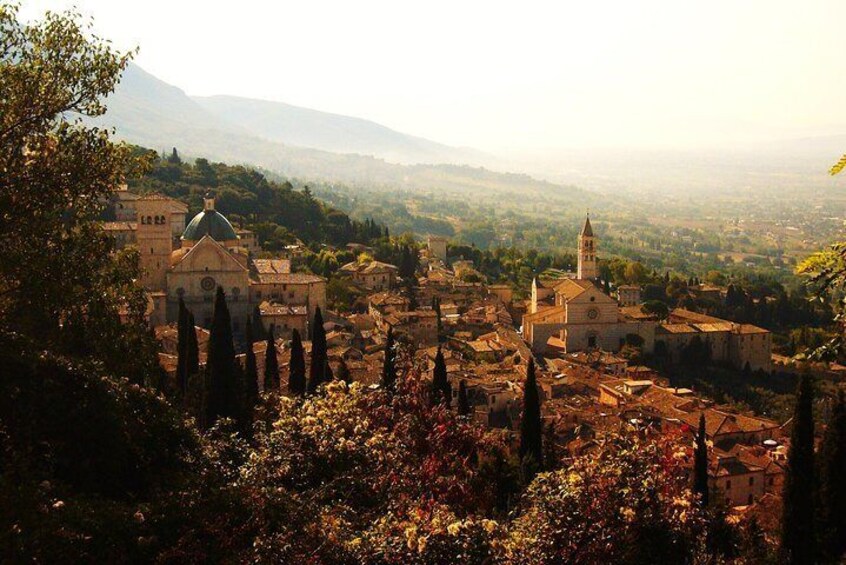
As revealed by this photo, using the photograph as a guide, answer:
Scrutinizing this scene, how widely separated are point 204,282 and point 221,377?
15.3 metres

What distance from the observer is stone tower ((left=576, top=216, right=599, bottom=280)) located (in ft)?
170

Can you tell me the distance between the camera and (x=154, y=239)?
3725 centimetres

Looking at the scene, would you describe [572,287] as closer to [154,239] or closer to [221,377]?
[154,239]

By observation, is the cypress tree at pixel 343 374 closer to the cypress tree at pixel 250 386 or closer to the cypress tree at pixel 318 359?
the cypress tree at pixel 318 359

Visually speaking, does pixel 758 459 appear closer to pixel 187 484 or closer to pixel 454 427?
pixel 454 427

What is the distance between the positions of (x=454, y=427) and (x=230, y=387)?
13170mm

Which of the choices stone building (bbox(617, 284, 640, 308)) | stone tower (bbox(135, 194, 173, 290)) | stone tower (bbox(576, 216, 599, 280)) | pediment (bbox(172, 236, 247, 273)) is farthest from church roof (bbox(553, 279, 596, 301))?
stone tower (bbox(135, 194, 173, 290))

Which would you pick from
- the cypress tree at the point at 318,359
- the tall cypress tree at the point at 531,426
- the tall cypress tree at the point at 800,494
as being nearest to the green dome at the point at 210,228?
the cypress tree at the point at 318,359

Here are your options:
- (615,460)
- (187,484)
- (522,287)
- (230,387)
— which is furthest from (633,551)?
(522,287)

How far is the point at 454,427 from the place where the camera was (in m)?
10.1

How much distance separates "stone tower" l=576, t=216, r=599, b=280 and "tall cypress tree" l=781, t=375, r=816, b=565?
3293 cm

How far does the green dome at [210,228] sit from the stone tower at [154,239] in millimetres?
4776

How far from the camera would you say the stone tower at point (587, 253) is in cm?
5175

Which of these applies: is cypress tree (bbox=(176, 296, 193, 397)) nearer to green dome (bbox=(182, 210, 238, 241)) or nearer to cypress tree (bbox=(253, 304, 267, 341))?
cypress tree (bbox=(253, 304, 267, 341))
